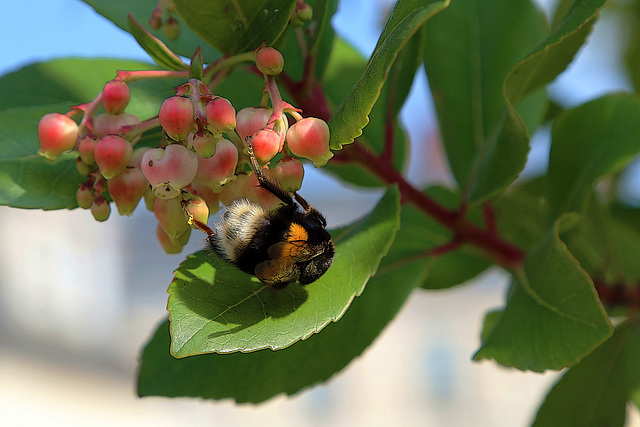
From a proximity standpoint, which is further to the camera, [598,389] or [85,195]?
[598,389]

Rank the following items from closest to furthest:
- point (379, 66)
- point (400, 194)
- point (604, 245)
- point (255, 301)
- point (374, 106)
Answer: point (379, 66) < point (255, 301) < point (400, 194) < point (374, 106) < point (604, 245)

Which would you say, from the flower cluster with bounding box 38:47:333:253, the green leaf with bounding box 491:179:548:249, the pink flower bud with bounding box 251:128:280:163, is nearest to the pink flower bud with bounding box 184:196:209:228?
the flower cluster with bounding box 38:47:333:253

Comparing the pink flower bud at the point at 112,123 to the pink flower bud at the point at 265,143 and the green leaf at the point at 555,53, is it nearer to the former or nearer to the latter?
the pink flower bud at the point at 265,143

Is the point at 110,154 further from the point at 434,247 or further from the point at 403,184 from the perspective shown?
the point at 434,247

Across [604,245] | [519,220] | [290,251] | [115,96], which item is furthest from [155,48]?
[604,245]

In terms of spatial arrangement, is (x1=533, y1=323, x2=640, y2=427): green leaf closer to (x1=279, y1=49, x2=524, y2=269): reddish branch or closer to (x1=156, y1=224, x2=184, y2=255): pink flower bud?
(x1=279, y1=49, x2=524, y2=269): reddish branch

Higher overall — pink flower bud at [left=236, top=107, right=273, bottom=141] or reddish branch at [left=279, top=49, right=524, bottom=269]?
pink flower bud at [left=236, top=107, right=273, bottom=141]

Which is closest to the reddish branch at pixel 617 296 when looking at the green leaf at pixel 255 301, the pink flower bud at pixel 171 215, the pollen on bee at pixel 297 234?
the green leaf at pixel 255 301
